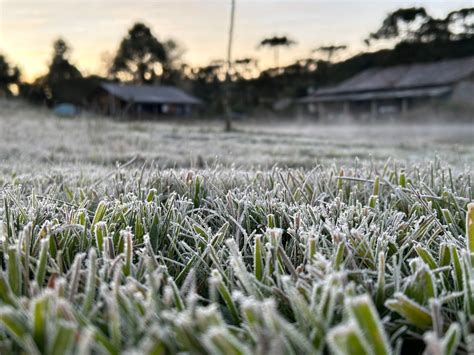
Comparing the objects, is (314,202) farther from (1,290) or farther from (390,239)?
(1,290)

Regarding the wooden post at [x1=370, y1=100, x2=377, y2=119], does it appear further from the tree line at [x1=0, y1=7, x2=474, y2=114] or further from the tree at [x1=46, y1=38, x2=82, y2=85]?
the tree at [x1=46, y1=38, x2=82, y2=85]

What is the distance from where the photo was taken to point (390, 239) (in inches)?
31.5

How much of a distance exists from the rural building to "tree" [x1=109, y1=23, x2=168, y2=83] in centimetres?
1595

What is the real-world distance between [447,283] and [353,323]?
0.37 m

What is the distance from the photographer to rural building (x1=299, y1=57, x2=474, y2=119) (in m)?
26.5

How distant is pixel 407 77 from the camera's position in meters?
29.5

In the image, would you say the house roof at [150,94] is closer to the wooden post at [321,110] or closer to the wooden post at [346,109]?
the wooden post at [321,110]

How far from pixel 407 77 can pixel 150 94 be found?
17968 mm

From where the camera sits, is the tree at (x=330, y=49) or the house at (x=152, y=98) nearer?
the house at (x=152, y=98)

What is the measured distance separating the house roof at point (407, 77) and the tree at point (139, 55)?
16.3 metres

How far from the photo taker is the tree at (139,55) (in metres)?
42.2

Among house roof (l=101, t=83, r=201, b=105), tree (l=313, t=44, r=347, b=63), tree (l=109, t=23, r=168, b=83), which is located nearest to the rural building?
tree (l=313, t=44, r=347, b=63)

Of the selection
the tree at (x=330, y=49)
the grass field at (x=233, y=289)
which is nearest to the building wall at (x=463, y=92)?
the tree at (x=330, y=49)

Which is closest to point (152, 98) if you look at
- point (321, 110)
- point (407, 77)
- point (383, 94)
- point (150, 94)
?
point (150, 94)
